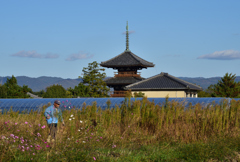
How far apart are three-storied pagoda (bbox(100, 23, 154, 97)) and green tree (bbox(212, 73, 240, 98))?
42.3 ft

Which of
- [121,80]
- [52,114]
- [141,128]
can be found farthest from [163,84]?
[52,114]

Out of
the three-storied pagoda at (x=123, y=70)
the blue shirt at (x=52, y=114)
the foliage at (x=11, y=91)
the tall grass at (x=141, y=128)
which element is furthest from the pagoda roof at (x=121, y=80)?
the blue shirt at (x=52, y=114)

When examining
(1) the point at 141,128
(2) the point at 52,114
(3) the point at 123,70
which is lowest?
(1) the point at 141,128

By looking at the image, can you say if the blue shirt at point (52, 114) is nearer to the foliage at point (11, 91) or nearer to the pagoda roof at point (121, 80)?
the foliage at point (11, 91)

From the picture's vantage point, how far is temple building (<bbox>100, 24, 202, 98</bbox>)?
45.7m

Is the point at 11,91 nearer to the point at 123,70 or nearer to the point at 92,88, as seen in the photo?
the point at 92,88

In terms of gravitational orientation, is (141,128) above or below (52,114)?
below

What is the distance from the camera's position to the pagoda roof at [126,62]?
53.2 metres

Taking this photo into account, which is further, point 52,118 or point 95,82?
point 95,82

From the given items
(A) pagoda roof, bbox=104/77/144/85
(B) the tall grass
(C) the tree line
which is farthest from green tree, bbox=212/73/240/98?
(B) the tall grass

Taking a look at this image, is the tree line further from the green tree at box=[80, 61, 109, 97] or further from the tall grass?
the tall grass

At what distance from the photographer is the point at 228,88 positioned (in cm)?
4312

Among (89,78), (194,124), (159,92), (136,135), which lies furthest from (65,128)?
(89,78)

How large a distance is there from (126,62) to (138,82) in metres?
7.39
